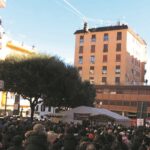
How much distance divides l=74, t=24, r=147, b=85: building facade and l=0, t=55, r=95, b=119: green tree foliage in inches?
1646

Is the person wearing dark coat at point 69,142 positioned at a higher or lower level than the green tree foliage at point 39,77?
lower

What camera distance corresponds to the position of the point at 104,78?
291 feet

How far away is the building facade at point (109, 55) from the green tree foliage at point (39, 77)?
41.8 m

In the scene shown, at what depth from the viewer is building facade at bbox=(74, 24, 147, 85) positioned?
86375mm

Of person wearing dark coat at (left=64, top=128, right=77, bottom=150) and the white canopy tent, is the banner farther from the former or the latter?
person wearing dark coat at (left=64, top=128, right=77, bottom=150)

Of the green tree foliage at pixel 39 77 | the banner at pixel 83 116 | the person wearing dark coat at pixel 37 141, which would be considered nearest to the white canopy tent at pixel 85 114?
the banner at pixel 83 116

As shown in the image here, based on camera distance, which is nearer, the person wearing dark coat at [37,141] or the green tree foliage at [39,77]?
the person wearing dark coat at [37,141]

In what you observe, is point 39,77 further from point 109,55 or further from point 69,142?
point 109,55

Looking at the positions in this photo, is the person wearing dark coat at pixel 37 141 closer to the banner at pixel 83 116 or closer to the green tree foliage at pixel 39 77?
the banner at pixel 83 116

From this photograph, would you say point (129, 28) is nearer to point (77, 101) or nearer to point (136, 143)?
point (77, 101)

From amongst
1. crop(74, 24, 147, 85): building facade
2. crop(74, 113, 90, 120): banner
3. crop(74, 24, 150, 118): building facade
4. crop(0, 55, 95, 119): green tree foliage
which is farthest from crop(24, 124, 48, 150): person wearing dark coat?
crop(74, 24, 147, 85): building facade

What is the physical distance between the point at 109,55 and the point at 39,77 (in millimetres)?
47576

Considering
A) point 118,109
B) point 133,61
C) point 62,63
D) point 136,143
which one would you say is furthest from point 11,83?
point 133,61

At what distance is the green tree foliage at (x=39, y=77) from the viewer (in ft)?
138
